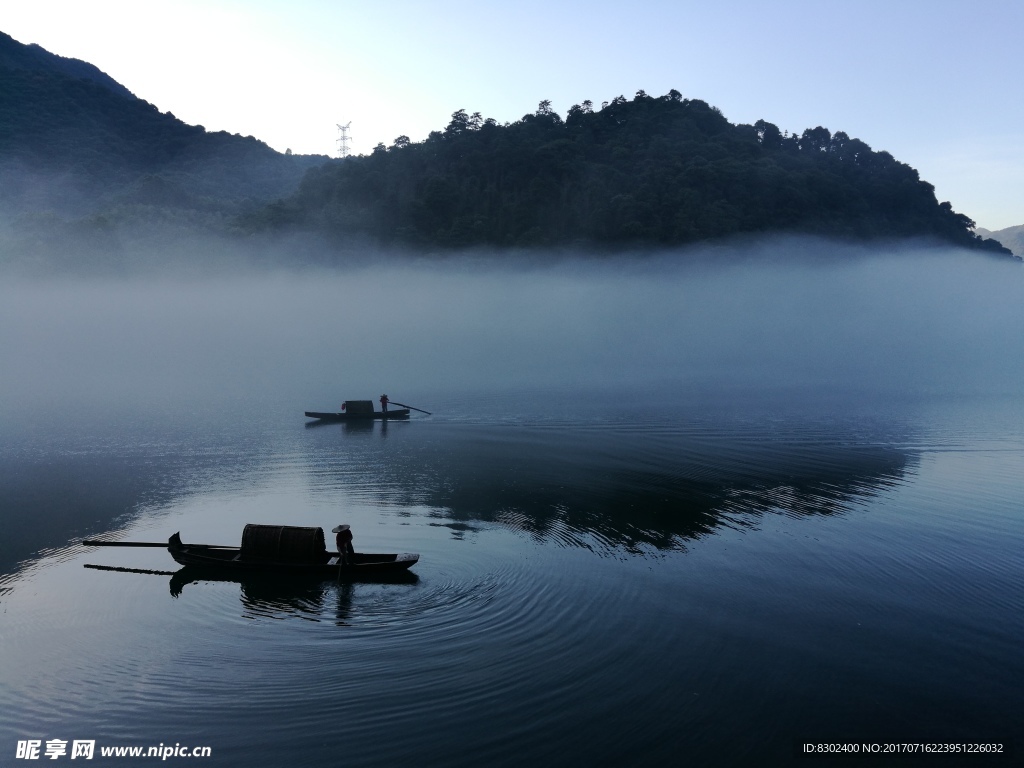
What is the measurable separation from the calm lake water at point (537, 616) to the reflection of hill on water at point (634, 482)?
30 centimetres

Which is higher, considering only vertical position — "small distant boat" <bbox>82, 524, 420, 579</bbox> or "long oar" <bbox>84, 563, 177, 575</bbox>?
"small distant boat" <bbox>82, 524, 420, 579</bbox>

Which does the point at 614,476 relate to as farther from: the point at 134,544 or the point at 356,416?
the point at 356,416

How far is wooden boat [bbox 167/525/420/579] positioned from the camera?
80.7ft

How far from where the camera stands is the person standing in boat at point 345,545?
80.1 ft

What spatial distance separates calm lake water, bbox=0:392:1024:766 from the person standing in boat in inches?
56.2

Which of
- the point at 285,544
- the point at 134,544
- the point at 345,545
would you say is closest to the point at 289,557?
the point at 285,544

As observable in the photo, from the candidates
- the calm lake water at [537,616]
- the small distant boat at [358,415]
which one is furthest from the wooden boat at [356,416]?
the calm lake water at [537,616]

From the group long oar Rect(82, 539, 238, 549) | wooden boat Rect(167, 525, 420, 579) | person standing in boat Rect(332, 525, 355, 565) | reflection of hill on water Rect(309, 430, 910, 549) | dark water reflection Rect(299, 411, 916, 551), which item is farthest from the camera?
dark water reflection Rect(299, 411, 916, 551)

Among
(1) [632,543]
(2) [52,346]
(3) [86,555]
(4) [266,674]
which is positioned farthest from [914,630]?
(2) [52,346]

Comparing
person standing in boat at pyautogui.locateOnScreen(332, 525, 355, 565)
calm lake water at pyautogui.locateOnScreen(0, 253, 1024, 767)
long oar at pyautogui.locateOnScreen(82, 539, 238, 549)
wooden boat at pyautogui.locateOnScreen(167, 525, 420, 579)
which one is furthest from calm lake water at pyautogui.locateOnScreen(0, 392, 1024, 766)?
person standing in boat at pyautogui.locateOnScreen(332, 525, 355, 565)

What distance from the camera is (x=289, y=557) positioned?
25188mm

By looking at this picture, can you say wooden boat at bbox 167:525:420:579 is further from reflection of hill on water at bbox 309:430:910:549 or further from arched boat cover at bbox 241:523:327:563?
reflection of hill on water at bbox 309:430:910:549

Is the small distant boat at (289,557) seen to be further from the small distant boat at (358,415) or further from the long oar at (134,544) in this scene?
the small distant boat at (358,415)

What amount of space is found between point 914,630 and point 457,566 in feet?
49.7
